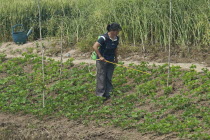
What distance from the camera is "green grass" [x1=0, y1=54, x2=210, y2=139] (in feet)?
26.4

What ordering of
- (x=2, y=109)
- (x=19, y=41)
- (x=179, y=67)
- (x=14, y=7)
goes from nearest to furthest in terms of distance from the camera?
(x=2, y=109), (x=179, y=67), (x=19, y=41), (x=14, y=7)

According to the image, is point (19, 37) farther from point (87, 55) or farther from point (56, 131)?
point (56, 131)

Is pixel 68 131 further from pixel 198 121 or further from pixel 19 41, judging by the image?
pixel 19 41

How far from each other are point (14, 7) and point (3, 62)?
4426 millimetres

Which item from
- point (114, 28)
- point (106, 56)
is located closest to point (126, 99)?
point (106, 56)

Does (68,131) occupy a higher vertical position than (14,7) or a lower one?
lower

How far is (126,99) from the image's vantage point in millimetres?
9648

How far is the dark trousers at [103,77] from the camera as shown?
9904mm

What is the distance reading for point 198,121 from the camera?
765 cm

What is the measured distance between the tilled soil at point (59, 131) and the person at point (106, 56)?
147 centimetres

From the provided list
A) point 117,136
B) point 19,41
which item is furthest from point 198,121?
point 19,41

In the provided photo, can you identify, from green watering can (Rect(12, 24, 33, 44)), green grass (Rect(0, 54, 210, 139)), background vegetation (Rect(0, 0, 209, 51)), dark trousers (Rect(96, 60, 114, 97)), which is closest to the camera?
green grass (Rect(0, 54, 210, 139))

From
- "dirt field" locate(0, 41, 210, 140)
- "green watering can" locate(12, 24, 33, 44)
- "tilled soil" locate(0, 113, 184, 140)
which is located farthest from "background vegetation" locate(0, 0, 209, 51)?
"tilled soil" locate(0, 113, 184, 140)

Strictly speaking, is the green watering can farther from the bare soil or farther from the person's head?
the person's head
